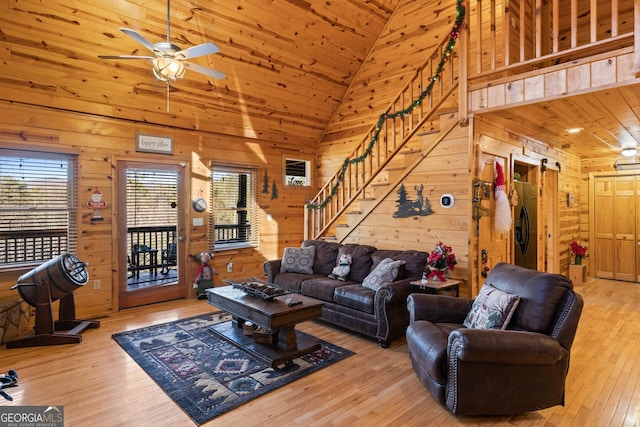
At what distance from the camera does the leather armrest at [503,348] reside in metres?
2.30

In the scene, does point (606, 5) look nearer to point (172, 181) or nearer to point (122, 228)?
point (172, 181)

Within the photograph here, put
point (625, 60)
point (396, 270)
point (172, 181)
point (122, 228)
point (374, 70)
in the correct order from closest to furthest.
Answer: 1. point (625, 60)
2. point (396, 270)
3. point (122, 228)
4. point (172, 181)
5. point (374, 70)

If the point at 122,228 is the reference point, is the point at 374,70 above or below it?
above

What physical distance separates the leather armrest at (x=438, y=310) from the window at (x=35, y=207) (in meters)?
4.24

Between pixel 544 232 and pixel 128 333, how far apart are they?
20.3 feet

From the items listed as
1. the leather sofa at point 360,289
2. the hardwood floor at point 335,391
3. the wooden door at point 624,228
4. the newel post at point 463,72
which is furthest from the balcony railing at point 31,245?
the wooden door at point 624,228

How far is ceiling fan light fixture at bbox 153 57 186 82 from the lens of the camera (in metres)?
3.23

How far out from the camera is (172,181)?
554cm

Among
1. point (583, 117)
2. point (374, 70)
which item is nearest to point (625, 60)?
point (583, 117)

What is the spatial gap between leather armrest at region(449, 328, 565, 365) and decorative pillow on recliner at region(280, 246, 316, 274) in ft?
9.32

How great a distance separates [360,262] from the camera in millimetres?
4680

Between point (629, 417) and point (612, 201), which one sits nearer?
point (629, 417)

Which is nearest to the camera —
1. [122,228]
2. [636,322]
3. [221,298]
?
[221,298]

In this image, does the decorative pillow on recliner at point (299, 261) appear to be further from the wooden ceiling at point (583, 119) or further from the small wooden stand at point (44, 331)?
the wooden ceiling at point (583, 119)
